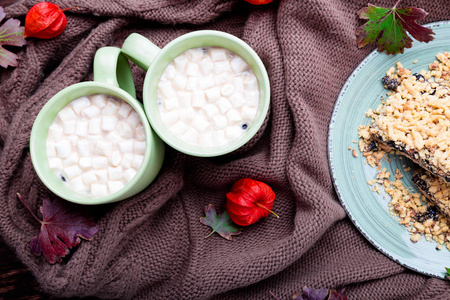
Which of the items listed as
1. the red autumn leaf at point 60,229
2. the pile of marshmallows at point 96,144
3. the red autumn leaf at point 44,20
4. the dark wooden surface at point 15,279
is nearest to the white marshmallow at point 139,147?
the pile of marshmallows at point 96,144

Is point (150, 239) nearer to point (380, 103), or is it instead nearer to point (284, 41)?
point (284, 41)

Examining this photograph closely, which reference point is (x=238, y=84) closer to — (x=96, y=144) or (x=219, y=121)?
(x=219, y=121)

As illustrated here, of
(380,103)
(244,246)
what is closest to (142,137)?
(244,246)

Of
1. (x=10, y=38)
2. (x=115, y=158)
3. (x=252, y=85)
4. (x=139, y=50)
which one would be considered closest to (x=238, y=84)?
(x=252, y=85)

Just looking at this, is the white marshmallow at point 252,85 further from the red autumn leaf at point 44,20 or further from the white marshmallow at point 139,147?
the red autumn leaf at point 44,20

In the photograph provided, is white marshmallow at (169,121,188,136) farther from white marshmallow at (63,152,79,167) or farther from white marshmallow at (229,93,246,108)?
white marshmallow at (63,152,79,167)

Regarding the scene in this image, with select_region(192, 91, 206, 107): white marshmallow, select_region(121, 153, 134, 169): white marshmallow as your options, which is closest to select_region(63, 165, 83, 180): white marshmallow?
select_region(121, 153, 134, 169): white marshmallow
